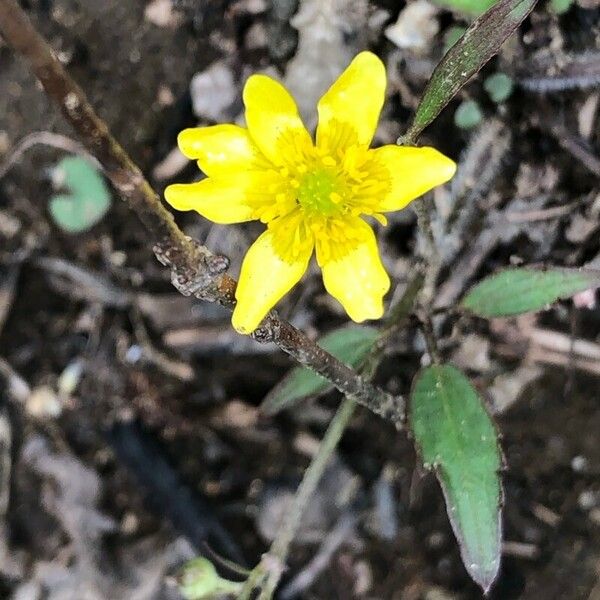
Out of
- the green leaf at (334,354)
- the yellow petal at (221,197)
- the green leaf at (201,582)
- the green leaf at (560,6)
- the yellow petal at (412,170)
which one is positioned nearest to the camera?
the yellow petal at (412,170)

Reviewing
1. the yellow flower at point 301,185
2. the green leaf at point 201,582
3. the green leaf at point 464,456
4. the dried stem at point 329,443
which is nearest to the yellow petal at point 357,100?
the yellow flower at point 301,185

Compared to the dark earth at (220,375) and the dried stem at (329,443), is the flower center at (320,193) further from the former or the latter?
the dark earth at (220,375)

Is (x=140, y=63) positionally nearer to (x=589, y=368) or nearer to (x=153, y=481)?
(x=153, y=481)

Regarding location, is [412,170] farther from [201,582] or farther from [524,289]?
[201,582]

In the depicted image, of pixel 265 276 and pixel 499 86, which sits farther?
pixel 499 86

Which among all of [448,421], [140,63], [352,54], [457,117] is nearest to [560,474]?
[448,421]

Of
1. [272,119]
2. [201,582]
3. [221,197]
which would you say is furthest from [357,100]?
[201,582]

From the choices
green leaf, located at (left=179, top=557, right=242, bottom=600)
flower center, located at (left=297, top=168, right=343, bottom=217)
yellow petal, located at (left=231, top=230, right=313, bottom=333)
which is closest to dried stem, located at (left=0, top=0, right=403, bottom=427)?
yellow petal, located at (left=231, top=230, right=313, bottom=333)
